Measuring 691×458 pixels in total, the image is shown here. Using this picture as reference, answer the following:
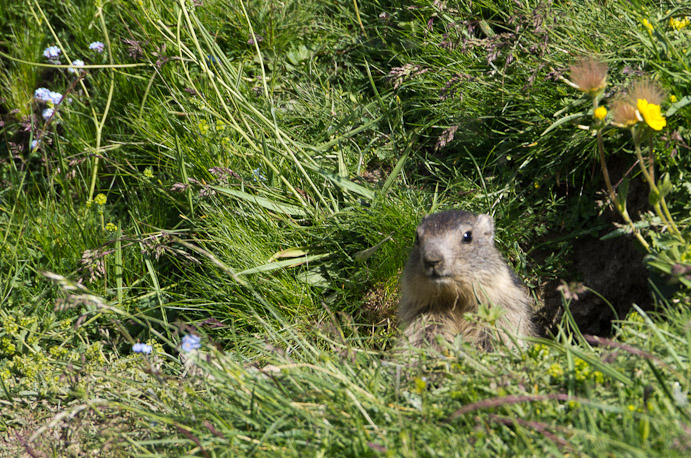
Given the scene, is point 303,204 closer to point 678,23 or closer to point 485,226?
point 485,226

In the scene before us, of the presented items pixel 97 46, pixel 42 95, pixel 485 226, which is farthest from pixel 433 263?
pixel 42 95

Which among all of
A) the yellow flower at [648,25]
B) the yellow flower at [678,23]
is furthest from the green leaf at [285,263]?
the yellow flower at [678,23]

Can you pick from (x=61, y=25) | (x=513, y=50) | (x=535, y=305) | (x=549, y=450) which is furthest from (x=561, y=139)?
(x=61, y=25)

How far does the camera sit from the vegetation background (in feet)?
10.2

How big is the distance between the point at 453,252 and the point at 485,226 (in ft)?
1.37

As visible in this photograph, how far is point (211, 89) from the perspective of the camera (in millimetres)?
5441

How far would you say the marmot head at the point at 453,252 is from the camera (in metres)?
3.97

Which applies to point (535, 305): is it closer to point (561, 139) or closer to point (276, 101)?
point (561, 139)

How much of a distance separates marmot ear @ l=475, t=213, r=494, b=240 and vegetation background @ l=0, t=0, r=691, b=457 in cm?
57

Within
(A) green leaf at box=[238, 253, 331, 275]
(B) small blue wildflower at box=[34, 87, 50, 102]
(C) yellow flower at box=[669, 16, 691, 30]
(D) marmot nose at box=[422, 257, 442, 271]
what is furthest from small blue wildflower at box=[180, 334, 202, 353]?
(C) yellow flower at box=[669, 16, 691, 30]

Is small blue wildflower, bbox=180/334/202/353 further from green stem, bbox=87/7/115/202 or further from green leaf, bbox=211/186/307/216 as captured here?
green stem, bbox=87/7/115/202

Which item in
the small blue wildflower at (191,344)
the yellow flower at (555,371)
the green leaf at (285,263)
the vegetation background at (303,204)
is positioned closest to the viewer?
the yellow flower at (555,371)

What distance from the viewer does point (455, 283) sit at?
4035 millimetres

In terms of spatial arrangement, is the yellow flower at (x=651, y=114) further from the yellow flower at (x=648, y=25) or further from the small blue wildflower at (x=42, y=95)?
the small blue wildflower at (x=42, y=95)
